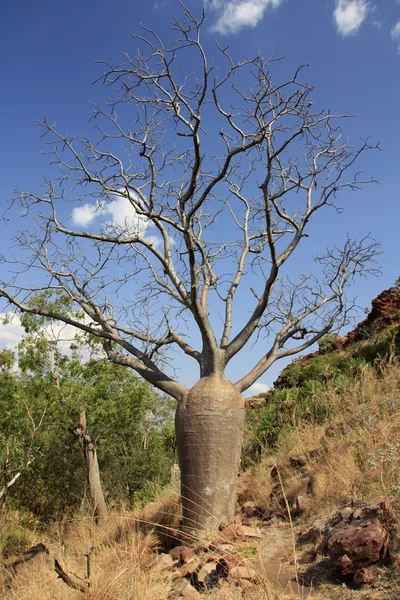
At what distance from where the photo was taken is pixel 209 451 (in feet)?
17.4

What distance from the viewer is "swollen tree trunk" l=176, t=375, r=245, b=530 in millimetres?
5199

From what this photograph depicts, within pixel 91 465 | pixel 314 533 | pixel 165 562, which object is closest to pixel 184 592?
pixel 165 562

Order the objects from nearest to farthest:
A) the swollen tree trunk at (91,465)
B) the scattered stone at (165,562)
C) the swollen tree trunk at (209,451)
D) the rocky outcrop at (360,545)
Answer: the rocky outcrop at (360,545), the scattered stone at (165,562), the swollen tree trunk at (209,451), the swollen tree trunk at (91,465)

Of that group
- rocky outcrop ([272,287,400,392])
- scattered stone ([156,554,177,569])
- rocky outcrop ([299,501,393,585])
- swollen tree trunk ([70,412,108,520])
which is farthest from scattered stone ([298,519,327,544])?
rocky outcrop ([272,287,400,392])

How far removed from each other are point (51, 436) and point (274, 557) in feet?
37.7

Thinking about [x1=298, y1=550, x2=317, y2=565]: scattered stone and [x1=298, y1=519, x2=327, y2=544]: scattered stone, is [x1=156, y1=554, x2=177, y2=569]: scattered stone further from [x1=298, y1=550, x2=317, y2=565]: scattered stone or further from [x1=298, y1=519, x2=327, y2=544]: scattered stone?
[x1=298, y1=519, x2=327, y2=544]: scattered stone

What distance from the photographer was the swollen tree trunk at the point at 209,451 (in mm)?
5199

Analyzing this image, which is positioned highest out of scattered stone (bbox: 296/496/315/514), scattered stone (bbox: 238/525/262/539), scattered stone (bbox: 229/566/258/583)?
scattered stone (bbox: 296/496/315/514)

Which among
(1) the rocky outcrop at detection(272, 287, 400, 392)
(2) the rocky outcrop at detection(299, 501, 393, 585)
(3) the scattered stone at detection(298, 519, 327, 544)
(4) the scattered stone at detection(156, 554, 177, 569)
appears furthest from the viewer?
(1) the rocky outcrop at detection(272, 287, 400, 392)

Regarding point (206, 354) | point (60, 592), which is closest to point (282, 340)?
point (206, 354)

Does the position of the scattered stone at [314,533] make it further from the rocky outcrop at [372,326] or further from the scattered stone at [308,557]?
the rocky outcrop at [372,326]

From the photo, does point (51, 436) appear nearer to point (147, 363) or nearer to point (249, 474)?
point (249, 474)

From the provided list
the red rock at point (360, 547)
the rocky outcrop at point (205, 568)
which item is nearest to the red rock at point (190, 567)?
the rocky outcrop at point (205, 568)

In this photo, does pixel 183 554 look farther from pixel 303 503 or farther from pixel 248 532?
pixel 303 503
